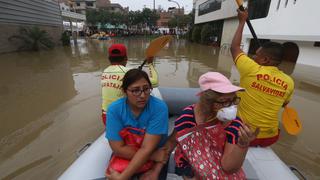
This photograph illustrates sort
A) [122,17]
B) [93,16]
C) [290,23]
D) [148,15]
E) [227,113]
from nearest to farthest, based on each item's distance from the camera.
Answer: [227,113] → [290,23] → [93,16] → [122,17] → [148,15]

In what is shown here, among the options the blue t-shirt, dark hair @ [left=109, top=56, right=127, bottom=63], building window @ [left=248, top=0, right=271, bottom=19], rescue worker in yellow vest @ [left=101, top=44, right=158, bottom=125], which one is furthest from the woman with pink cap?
building window @ [left=248, top=0, right=271, bottom=19]

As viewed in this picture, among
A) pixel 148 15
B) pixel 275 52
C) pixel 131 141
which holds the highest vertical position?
pixel 148 15

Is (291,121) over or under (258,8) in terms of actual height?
under

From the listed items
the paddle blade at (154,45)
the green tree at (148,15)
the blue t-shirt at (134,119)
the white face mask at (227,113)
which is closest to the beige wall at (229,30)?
the paddle blade at (154,45)

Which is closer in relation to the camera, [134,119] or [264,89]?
[134,119]

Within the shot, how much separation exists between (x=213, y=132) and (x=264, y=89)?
76 cm

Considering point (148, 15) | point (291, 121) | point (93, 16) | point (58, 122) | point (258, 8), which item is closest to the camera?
point (291, 121)

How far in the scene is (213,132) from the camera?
3.86ft

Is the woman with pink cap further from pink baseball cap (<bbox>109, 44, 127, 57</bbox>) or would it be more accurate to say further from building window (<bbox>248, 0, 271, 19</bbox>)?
building window (<bbox>248, 0, 271, 19</bbox>)

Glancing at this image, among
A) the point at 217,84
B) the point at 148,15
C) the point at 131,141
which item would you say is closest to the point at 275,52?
the point at 217,84

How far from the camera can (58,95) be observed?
4875mm

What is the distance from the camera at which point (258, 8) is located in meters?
13.1

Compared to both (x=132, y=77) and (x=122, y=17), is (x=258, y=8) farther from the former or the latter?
(x=122, y=17)

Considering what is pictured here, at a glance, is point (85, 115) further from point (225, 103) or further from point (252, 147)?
point (225, 103)
